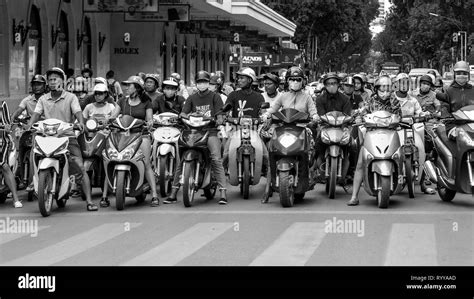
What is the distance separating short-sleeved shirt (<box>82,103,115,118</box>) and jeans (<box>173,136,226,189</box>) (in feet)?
5.54

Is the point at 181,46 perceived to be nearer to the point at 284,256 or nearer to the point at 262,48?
the point at 262,48

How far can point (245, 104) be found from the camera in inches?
584

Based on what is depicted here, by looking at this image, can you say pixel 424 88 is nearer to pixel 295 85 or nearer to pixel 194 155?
pixel 295 85

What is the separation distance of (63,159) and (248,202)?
111 inches

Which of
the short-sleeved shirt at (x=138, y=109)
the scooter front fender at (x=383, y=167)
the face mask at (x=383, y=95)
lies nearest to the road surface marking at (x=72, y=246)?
the short-sleeved shirt at (x=138, y=109)

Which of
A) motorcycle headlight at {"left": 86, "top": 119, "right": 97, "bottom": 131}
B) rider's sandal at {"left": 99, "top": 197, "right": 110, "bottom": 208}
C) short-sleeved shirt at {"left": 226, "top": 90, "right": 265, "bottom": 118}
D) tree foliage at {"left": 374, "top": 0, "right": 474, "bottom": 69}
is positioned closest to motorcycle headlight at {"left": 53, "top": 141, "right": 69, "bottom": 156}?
motorcycle headlight at {"left": 86, "top": 119, "right": 97, "bottom": 131}

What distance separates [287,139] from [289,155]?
0.77 ft

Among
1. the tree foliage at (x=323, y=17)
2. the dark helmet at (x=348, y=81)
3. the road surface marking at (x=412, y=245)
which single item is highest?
the tree foliage at (x=323, y=17)

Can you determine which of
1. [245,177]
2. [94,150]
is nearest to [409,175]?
[245,177]

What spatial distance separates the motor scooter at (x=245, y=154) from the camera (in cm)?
1398

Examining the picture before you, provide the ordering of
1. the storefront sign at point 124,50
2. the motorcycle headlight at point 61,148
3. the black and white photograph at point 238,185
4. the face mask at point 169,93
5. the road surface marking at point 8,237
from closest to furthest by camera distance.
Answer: the black and white photograph at point 238,185 < the road surface marking at point 8,237 < the motorcycle headlight at point 61,148 < the face mask at point 169,93 < the storefront sign at point 124,50

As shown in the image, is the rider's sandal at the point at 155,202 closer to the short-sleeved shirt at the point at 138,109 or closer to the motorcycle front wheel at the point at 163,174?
the motorcycle front wheel at the point at 163,174

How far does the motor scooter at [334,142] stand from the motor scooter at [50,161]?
3728 millimetres

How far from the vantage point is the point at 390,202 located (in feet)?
44.7
